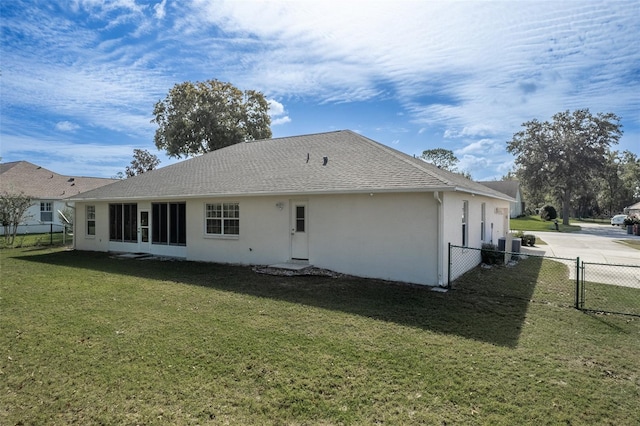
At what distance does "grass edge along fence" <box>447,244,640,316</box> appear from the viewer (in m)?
7.42

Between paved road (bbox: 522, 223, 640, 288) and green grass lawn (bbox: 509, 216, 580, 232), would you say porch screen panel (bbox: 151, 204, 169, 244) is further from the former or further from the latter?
green grass lawn (bbox: 509, 216, 580, 232)

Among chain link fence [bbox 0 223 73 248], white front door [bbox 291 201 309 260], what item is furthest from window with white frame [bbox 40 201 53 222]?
white front door [bbox 291 201 309 260]

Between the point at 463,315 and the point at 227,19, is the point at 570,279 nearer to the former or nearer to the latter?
the point at 463,315

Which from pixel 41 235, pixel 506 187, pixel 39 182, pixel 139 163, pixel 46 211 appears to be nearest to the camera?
pixel 41 235

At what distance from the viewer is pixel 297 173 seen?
39.5 feet

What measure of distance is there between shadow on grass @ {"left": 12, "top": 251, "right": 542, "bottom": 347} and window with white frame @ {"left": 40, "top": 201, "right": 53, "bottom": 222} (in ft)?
62.2

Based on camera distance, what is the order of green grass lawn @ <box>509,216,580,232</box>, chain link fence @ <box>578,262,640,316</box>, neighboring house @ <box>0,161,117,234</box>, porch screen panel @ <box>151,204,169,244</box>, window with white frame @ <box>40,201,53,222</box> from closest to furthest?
chain link fence @ <box>578,262,640,316</box>, porch screen panel @ <box>151,204,169,244</box>, neighboring house @ <box>0,161,117,234</box>, window with white frame @ <box>40,201,53,222</box>, green grass lawn @ <box>509,216,580,232</box>

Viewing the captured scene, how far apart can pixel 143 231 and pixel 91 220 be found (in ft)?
12.4

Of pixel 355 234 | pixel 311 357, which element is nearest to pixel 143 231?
pixel 355 234

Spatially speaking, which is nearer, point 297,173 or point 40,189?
point 297,173

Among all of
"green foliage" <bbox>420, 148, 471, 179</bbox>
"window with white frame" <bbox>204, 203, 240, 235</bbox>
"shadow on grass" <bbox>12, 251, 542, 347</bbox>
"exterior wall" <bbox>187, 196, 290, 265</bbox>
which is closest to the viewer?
"shadow on grass" <bbox>12, 251, 542, 347</bbox>

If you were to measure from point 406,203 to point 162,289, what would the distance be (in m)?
6.55

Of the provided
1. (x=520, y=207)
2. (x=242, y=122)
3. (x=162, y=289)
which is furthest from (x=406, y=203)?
(x=520, y=207)

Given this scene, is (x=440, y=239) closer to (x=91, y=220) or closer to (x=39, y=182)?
(x=91, y=220)
